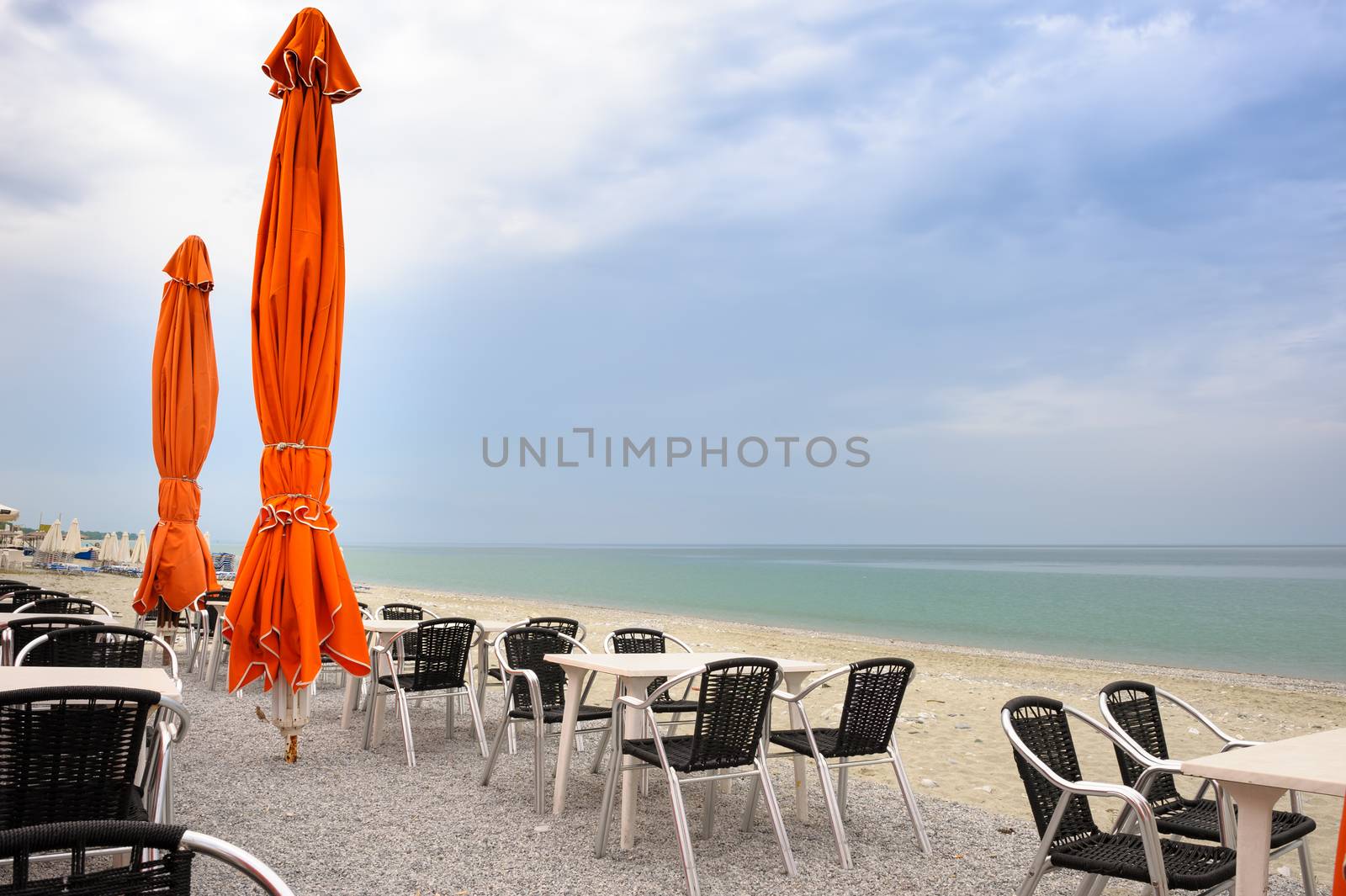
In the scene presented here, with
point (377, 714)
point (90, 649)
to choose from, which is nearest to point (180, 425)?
point (377, 714)

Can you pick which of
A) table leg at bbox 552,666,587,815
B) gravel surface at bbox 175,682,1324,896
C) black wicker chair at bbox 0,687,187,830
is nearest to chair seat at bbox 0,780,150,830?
black wicker chair at bbox 0,687,187,830

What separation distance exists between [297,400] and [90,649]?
1.51 m

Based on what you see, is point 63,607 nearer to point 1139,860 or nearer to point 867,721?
point 867,721

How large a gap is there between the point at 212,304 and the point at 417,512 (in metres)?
60.2

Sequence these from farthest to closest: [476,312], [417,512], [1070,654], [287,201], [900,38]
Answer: [417,512] < [476,312] < [900,38] < [1070,654] < [287,201]

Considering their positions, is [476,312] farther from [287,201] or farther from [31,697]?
[31,697]

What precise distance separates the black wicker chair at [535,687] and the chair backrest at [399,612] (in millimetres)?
2119

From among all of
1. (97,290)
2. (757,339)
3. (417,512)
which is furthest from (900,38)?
(417,512)

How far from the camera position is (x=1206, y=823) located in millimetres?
3115

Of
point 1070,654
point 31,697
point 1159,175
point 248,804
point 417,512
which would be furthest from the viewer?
point 417,512

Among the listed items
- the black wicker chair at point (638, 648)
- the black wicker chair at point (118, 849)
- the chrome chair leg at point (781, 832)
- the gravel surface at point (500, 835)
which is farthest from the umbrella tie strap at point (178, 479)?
the black wicker chair at point (118, 849)

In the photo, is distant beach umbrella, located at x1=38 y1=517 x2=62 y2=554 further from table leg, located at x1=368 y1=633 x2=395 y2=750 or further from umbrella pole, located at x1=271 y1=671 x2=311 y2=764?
umbrella pole, located at x1=271 y1=671 x2=311 y2=764

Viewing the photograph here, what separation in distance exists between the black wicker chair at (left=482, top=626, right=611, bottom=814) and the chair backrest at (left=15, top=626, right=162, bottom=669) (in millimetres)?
1816

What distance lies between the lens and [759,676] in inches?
147
